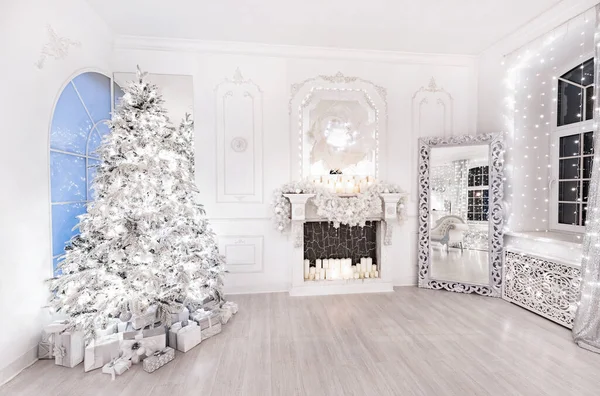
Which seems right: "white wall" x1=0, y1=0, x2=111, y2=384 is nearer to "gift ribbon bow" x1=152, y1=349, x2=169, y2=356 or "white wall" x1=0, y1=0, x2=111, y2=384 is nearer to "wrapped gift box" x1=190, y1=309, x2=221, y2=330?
"gift ribbon bow" x1=152, y1=349, x2=169, y2=356

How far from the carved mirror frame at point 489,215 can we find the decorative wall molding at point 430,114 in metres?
0.15

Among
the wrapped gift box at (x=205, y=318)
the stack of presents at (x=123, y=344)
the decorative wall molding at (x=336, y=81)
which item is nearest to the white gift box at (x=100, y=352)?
the stack of presents at (x=123, y=344)

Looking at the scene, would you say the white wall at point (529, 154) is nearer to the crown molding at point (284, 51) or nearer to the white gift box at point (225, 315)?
the crown molding at point (284, 51)

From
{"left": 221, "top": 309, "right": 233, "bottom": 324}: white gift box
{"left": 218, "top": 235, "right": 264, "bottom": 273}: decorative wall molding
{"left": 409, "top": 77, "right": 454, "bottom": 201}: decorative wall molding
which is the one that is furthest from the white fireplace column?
{"left": 409, "top": 77, "right": 454, "bottom": 201}: decorative wall molding

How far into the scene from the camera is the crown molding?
399 cm

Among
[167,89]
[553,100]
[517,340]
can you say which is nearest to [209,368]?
[517,340]

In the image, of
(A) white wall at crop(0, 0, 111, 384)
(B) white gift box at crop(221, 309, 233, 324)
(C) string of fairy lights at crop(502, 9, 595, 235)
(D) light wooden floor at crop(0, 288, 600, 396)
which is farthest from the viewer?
(C) string of fairy lights at crop(502, 9, 595, 235)

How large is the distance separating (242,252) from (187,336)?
5.20 feet

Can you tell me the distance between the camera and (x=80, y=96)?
10.6ft

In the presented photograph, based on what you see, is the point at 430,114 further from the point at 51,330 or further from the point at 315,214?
the point at 51,330

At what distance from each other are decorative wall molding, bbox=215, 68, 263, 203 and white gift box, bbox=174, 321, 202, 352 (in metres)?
1.83

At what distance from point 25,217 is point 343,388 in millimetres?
2951

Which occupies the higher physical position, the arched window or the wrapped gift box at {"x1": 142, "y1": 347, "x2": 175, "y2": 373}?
the arched window

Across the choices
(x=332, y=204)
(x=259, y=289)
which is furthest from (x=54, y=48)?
(x=259, y=289)
